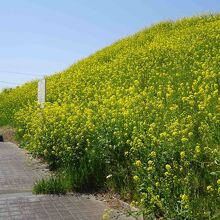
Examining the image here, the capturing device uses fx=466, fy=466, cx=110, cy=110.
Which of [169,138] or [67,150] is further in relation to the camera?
[67,150]

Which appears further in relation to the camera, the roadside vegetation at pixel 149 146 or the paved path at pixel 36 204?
the paved path at pixel 36 204

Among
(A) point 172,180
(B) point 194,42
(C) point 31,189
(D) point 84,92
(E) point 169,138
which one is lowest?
(C) point 31,189

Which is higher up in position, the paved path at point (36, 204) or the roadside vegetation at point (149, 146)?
the roadside vegetation at point (149, 146)

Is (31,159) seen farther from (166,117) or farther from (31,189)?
(166,117)

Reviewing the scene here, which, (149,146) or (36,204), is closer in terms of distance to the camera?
(149,146)

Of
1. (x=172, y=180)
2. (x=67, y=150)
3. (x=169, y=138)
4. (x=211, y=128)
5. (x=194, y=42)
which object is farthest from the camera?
(x=194, y=42)

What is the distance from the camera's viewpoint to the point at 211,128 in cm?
651

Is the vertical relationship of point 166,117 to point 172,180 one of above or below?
above

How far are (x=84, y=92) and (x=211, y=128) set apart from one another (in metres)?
10.3

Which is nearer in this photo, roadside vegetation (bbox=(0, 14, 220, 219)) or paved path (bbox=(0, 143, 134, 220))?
roadside vegetation (bbox=(0, 14, 220, 219))

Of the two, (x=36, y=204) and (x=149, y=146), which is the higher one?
(x=149, y=146)

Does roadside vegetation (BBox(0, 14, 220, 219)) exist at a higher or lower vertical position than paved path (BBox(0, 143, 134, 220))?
higher

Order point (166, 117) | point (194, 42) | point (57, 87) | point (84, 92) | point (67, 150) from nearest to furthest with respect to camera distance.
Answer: point (166, 117), point (67, 150), point (84, 92), point (194, 42), point (57, 87)

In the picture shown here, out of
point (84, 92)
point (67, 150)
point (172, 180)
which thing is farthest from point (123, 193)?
point (84, 92)
